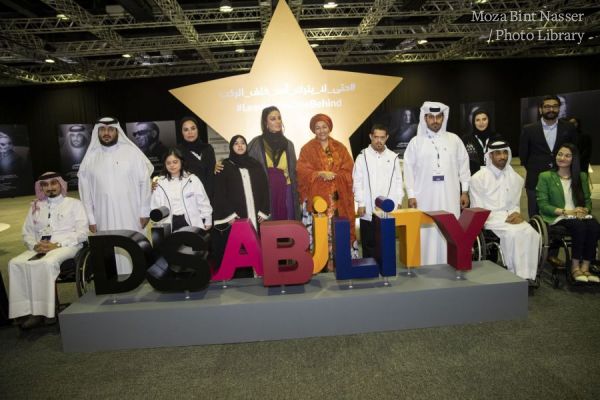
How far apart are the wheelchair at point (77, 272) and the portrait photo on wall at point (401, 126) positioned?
11323mm

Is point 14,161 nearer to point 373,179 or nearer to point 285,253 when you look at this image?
point 373,179

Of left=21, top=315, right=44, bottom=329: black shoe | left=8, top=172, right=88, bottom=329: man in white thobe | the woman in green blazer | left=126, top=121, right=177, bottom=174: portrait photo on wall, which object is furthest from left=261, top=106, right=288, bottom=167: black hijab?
left=126, top=121, right=177, bottom=174: portrait photo on wall

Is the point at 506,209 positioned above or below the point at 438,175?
below

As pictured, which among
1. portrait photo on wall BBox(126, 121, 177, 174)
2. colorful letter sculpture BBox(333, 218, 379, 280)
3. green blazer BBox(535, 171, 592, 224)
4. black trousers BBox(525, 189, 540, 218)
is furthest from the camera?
portrait photo on wall BBox(126, 121, 177, 174)

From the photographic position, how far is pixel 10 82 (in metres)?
13.7

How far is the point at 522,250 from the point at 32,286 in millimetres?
3987

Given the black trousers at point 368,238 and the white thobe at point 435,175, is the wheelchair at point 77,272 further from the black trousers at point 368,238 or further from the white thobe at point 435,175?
the white thobe at point 435,175

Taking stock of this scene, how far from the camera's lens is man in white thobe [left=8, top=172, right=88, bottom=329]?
3.28 meters

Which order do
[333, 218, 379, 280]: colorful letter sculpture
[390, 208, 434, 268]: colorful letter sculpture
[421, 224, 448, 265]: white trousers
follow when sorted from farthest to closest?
[421, 224, 448, 265]: white trousers
[390, 208, 434, 268]: colorful letter sculpture
[333, 218, 379, 280]: colorful letter sculpture

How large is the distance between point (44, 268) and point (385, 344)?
2628 millimetres

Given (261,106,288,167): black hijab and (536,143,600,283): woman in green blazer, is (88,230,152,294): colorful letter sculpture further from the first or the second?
(536,143,600,283): woman in green blazer

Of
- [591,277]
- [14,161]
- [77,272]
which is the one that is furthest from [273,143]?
[14,161]

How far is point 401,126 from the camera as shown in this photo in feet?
45.2

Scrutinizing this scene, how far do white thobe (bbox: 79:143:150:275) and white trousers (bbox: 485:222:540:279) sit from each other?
10.6 feet
